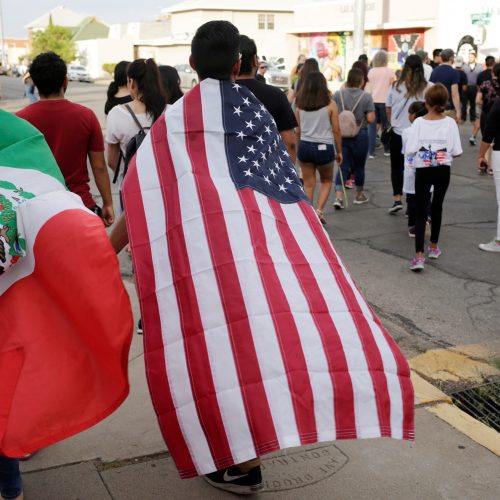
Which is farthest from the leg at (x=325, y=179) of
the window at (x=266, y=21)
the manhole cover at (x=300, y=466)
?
the window at (x=266, y=21)

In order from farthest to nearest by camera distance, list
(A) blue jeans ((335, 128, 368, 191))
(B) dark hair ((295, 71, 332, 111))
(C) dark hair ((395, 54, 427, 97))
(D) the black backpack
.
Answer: (A) blue jeans ((335, 128, 368, 191))
(C) dark hair ((395, 54, 427, 97))
(B) dark hair ((295, 71, 332, 111))
(D) the black backpack

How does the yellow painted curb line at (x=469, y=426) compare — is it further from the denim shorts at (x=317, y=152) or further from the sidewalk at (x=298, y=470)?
the denim shorts at (x=317, y=152)

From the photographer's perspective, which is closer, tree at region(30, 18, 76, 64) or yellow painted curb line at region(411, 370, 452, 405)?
yellow painted curb line at region(411, 370, 452, 405)

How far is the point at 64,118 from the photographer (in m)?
4.76

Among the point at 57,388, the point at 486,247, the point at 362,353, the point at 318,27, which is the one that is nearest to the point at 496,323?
the point at 486,247

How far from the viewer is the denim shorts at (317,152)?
8.11 meters

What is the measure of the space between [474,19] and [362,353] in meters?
25.0

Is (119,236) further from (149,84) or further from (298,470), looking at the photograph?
(149,84)

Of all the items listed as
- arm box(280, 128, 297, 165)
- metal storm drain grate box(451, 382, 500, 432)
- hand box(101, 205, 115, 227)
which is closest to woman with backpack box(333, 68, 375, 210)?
arm box(280, 128, 297, 165)

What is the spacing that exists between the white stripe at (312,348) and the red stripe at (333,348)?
2 cm

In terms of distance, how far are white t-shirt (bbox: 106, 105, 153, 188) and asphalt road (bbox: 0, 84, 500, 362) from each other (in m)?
1.86

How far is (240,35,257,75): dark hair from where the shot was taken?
555cm

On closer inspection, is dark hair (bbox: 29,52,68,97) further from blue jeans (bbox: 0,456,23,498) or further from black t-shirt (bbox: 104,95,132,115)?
blue jeans (bbox: 0,456,23,498)

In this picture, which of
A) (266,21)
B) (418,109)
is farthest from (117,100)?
(266,21)
